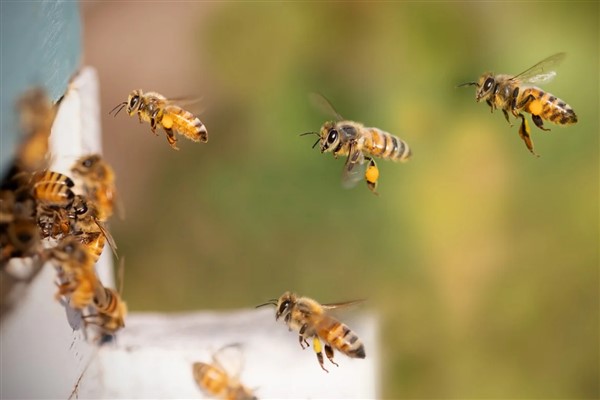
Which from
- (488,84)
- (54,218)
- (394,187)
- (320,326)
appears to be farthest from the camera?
(394,187)

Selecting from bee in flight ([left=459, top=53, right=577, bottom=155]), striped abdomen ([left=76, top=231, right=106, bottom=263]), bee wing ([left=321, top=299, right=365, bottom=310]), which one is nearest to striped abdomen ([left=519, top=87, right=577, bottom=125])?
bee in flight ([left=459, top=53, right=577, bottom=155])

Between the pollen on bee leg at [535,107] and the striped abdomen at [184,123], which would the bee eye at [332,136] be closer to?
the striped abdomen at [184,123]

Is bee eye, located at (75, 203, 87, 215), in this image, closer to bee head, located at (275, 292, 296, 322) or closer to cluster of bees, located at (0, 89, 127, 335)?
cluster of bees, located at (0, 89, 127, 335)

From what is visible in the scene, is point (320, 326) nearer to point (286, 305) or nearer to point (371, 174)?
point (286, 305)

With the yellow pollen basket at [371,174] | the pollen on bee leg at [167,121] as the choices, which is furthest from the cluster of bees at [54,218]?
the yellow pollen basket at [371,174]

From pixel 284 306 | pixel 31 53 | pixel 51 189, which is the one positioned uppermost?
pixel 31 53

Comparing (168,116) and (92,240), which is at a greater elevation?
(168,116)

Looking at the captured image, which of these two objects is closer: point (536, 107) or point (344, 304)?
point (344, 304)

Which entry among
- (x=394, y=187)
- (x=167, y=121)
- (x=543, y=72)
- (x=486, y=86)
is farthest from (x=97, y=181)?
(x=394, y=187)
